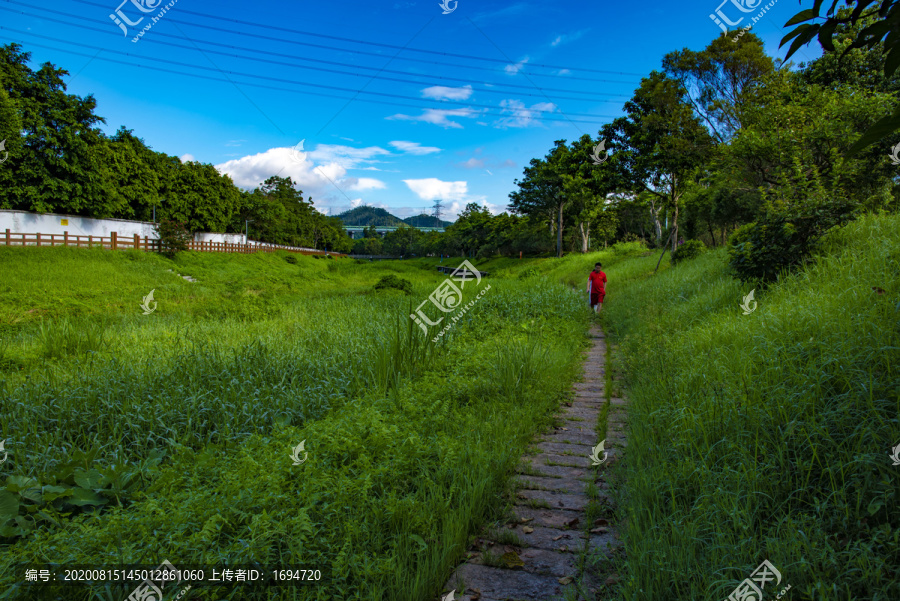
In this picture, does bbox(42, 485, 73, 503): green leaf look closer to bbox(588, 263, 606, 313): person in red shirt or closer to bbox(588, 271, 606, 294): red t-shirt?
bbox(588, 263, 606, 313): person in red shirt

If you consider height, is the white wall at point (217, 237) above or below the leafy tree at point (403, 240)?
below

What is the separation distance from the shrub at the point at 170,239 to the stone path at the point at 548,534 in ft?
107

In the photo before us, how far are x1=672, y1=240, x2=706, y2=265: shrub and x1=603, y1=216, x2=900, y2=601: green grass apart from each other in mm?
13559

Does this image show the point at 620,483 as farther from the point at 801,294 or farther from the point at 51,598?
the point at 51,598

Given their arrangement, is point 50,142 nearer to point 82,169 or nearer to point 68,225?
point 82,169

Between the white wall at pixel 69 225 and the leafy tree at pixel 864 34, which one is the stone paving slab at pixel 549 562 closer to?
the leafy tree at pixel 864 34

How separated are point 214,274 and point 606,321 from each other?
2645 cm

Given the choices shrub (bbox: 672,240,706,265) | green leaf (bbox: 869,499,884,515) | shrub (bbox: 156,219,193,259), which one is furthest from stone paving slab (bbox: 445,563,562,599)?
shrub (bbox: 156,219,193,259)

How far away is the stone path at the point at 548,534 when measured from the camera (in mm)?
2703

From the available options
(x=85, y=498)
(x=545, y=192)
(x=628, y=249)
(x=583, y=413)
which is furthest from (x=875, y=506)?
(x=545, y=192)

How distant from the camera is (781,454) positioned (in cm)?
274

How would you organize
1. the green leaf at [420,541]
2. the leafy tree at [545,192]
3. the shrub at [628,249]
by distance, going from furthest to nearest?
the leafy tree at [545,192], the shrub at [628,249], the green leaf at [420,541]

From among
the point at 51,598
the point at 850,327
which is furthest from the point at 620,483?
the point at 51,598

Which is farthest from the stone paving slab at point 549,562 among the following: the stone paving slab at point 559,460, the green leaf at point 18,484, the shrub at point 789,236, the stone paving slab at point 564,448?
the shrub at point 789,236
